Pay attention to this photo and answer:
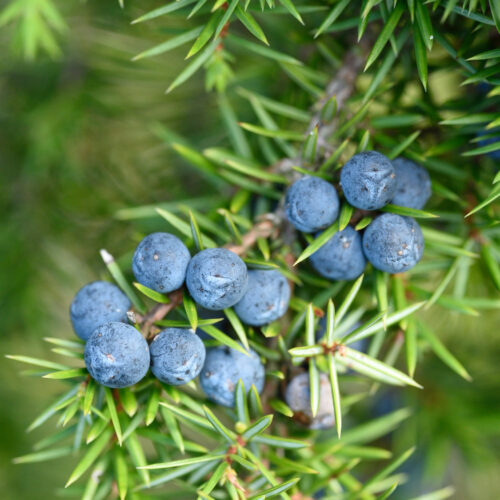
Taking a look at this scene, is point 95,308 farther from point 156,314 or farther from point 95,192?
point 95,192

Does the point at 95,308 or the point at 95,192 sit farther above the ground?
the point at 95,308

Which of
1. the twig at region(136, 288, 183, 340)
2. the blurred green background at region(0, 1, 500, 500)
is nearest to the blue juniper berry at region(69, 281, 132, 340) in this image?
the twig at region(136, 288, 183, 340)

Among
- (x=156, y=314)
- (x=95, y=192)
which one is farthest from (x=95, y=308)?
(x=95, y=192)

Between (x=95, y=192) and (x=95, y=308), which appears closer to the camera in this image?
(x=95, y=308)

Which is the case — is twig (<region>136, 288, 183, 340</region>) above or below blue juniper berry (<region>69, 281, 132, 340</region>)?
below

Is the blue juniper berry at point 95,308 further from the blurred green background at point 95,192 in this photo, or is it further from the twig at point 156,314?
the blurred green background at point 95,192

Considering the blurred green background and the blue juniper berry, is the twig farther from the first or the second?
the blurred green background

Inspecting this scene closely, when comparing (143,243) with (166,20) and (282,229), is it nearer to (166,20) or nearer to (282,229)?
(282,229)

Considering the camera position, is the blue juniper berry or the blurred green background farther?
the blurred green background

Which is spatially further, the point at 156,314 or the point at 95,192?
the point at 95,192
